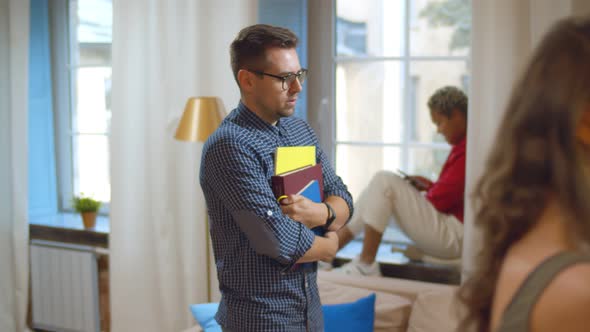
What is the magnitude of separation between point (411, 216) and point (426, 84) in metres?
0.73

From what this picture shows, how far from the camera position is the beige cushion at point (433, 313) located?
238 centimetres

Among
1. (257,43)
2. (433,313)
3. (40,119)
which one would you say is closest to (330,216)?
Result: (257,43)

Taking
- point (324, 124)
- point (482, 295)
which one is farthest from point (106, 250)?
point (482, 295)

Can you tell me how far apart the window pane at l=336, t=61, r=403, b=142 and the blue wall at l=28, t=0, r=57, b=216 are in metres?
2.06

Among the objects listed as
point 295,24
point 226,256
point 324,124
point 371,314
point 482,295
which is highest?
point 295,24

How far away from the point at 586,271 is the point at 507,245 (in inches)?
4.4

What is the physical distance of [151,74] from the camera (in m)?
3.21

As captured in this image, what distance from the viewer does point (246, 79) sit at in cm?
166

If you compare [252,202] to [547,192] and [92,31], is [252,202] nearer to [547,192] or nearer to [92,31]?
[547,192]

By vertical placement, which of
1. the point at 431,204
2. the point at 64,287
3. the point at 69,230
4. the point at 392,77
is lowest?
the point at 64,287

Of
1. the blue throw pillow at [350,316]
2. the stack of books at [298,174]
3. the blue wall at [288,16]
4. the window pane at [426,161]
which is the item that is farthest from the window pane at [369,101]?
the stack of books at [298,174]

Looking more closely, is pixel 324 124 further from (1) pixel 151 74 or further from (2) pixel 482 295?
(2) pixel 482 295

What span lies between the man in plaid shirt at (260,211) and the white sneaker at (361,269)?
1247mm

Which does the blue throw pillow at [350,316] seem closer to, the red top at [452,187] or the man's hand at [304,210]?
the red top at [452,187]
